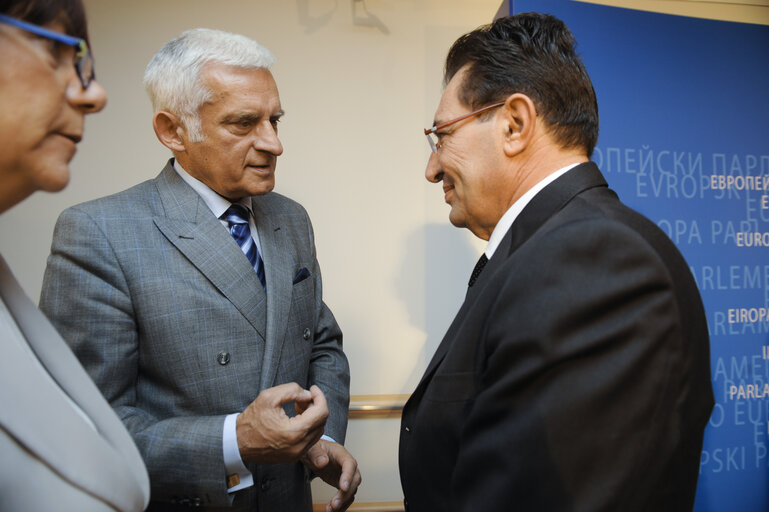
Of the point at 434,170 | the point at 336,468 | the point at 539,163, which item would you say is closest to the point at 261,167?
the point at 434,170

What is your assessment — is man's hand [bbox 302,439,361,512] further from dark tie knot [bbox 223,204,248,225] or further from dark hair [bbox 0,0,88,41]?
dark hair [bbox 0,0,88,41]

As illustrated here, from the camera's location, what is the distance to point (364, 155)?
230cm

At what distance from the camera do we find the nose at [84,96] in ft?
1.96

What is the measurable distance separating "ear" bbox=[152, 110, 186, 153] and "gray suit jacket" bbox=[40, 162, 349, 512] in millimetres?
75

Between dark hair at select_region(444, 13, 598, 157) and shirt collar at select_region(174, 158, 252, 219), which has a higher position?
dark hair at select_region(444, 13, 598, 157)

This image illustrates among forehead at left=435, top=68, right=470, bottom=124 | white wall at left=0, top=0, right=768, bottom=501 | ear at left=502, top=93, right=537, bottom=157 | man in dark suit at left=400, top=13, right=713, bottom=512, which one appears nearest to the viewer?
man in dark suit at left=400, top=13, right=713, bottom=512

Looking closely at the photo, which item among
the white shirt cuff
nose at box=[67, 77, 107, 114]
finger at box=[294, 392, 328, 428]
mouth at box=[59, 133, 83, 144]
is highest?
nose at box=[67, 77, 107, 114]

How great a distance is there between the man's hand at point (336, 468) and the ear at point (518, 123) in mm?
885

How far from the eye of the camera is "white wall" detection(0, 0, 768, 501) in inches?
86.3

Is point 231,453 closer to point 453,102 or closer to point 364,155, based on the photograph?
point 453,102

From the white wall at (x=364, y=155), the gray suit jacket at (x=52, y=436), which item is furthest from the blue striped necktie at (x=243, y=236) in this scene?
the white wall at (x=364, y=155)

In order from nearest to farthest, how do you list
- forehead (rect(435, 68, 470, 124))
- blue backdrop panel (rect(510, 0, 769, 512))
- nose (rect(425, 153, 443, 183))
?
forehead (rect(435, 68, 470, 124)), nose (rect(425, 153, 443, 183)), blue backdrop panel (rect(510, 0, 769, 512))

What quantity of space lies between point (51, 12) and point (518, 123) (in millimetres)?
814

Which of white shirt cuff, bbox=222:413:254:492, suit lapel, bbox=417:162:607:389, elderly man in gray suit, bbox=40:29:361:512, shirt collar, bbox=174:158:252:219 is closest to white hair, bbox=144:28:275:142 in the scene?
elderly man in gray suit, bbox=40:29:361:512
